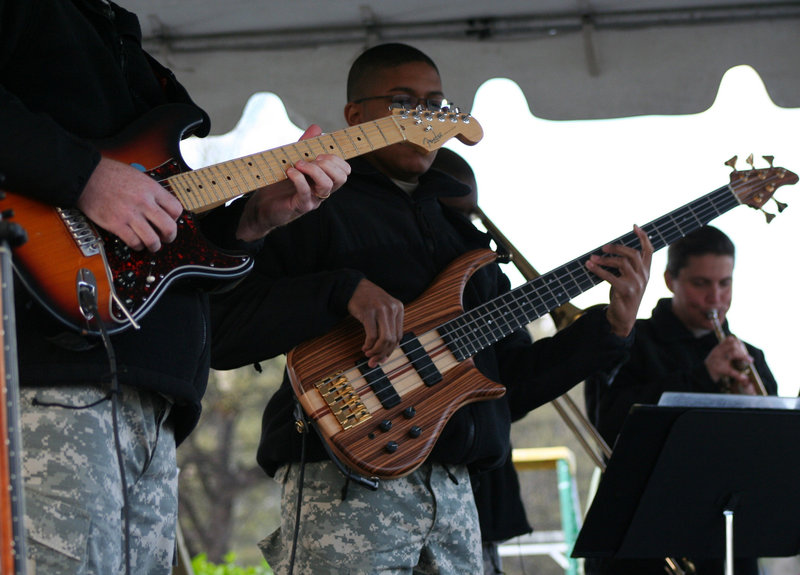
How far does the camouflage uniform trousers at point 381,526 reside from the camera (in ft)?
6.77

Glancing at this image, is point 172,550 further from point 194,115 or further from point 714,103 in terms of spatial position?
point 714,103

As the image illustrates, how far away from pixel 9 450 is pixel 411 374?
1.30 m

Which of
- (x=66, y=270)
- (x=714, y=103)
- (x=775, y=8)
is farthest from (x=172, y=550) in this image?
(x=775, y=8)

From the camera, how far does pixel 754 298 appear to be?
7.89 metres

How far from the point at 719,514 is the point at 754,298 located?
5.80 metres

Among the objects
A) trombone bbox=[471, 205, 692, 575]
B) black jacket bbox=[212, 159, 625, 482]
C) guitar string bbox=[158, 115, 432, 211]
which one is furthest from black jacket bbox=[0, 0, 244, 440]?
trombone bbox=[471, 205, 692, 575]

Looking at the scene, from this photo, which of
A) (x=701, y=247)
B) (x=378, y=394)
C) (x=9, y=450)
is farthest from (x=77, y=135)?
(x=701, y=247)

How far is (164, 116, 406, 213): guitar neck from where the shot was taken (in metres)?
1.61

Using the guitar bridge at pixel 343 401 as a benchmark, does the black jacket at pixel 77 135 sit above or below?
above

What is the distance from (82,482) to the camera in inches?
53.5

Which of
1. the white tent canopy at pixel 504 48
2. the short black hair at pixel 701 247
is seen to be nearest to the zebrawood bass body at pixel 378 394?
the white tent canopy at pixel 504 48

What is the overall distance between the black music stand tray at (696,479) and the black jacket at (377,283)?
0.24 metres

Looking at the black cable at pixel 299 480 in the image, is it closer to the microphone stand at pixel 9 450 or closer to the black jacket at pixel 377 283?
the black jacket at pixel 377 283

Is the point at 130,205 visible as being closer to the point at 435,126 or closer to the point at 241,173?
the point at 241,173
